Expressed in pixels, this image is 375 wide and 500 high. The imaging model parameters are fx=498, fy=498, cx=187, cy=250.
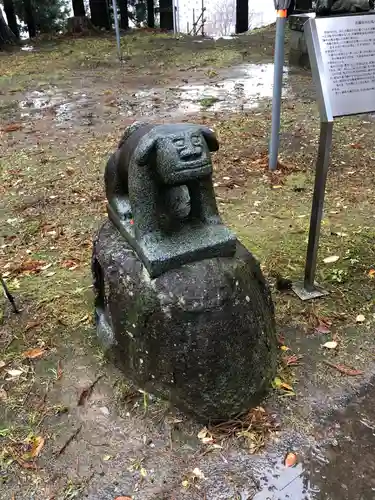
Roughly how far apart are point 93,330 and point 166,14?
1769 centimetres

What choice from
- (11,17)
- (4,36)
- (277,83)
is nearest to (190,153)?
(277,83)

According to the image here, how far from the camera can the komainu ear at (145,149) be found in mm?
2289

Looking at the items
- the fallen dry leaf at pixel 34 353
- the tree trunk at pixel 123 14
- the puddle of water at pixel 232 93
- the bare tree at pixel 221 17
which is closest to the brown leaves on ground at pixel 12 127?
the puddle of water at pixel 232 93

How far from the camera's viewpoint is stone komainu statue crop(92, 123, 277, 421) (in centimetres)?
235

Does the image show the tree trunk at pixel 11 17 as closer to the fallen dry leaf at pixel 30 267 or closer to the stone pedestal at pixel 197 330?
the fallen dry leaf at pixel 30 267

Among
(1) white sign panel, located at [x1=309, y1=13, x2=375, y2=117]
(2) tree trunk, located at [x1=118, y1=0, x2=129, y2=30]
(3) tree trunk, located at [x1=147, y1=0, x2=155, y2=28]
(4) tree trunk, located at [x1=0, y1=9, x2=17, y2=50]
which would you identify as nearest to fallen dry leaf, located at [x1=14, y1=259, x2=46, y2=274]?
(1) white sign panel, located at [x1=309, y1=13, x2=375, y2=117]

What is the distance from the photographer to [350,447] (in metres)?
2.45

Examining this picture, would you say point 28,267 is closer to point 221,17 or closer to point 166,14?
point 166,14

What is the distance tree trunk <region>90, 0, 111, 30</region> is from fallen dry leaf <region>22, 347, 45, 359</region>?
51.2ft

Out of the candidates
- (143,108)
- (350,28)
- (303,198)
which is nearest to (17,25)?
(143,108)

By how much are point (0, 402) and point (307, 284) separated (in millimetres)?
2136

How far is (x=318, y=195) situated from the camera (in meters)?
3.25

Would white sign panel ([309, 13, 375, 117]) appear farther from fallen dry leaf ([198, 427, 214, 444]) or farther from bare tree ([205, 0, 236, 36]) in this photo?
bare tree ([205, 0, 236, 36])

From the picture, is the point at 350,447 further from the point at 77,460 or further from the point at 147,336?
the point at 77,460
